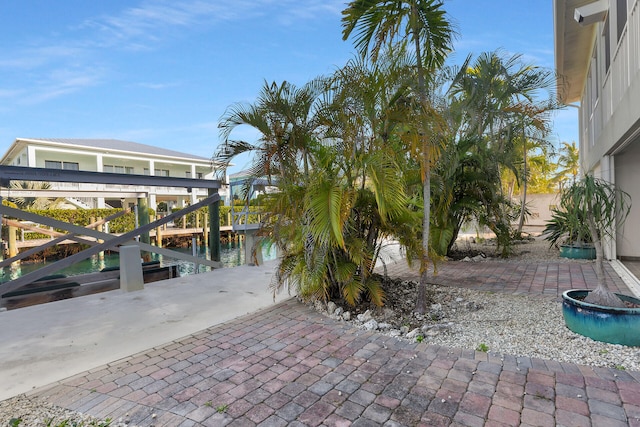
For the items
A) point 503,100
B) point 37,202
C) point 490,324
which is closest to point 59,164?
point 37,202

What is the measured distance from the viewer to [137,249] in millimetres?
5621

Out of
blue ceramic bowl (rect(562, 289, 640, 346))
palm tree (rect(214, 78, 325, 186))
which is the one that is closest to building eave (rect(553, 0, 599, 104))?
palm tree (rect(214, 78, 325, 186))

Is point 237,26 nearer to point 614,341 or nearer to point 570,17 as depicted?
point 570,17

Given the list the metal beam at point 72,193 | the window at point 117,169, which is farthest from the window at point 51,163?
the metal beam at point 72,193

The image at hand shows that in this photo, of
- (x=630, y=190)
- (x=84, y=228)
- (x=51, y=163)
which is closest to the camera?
(x=84, y=228)

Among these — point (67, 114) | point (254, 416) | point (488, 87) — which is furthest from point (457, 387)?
point (67, 114)

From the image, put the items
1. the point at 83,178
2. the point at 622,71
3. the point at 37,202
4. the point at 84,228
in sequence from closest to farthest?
the point at 622,71 < the point at 84,228 < the point at 83,178 < the point at 37,202

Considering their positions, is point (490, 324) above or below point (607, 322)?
below

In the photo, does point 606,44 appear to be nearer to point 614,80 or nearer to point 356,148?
point 614,80

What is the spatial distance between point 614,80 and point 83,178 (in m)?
9.16

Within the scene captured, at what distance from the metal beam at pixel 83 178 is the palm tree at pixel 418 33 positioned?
472 centimetres

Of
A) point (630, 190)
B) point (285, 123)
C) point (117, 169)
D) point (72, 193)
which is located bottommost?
point (630, 190)

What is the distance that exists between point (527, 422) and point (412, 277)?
394 centimetres

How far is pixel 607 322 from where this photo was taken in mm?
2986
